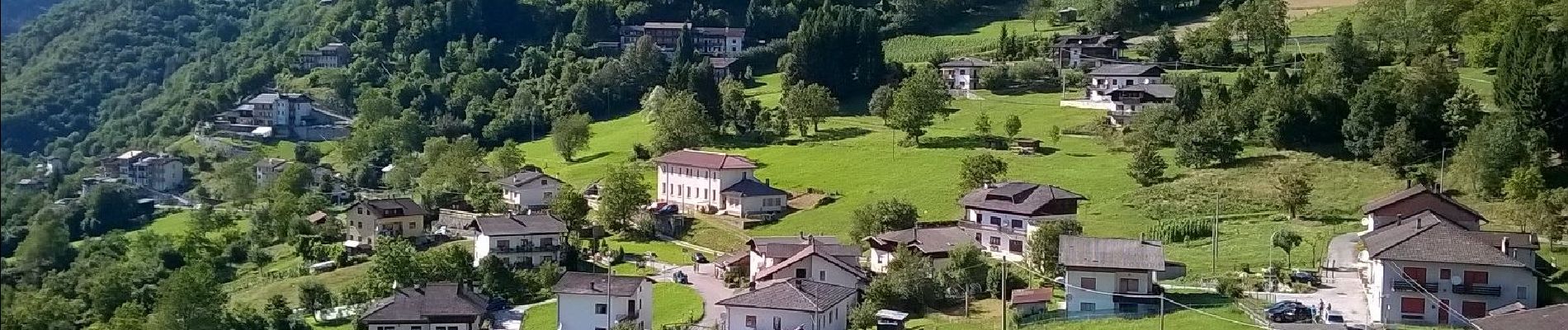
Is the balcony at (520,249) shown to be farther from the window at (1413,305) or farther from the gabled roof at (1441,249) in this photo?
the window at (1413,305)

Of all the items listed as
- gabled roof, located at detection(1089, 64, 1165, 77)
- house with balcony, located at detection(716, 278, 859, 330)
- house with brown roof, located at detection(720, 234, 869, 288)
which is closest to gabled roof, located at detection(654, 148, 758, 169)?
house with brown roof, located at detection(720, 234, 869, 288)

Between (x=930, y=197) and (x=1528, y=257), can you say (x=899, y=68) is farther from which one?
(x=1528, y=257)

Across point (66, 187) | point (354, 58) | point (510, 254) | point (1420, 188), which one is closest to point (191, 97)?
point (354, 58)

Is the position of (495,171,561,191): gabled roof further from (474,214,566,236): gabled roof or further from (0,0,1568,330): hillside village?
(474,214,566,236): gabled roof

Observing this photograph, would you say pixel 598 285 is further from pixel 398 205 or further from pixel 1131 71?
pixel 1131 71

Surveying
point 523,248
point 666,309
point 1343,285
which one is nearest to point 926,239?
point 666,309

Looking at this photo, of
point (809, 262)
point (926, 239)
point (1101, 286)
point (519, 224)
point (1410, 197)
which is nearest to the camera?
point (1101, 286)
